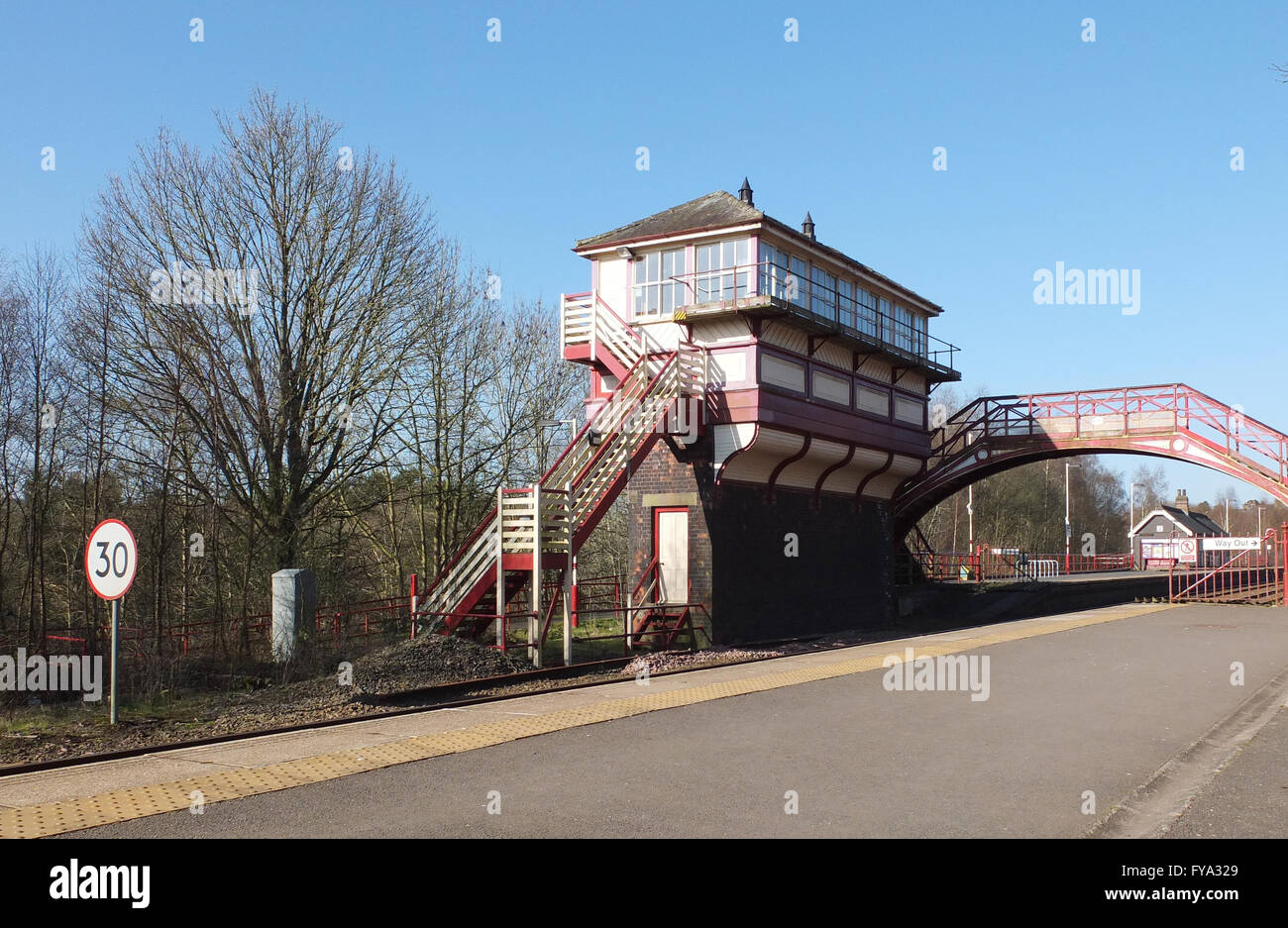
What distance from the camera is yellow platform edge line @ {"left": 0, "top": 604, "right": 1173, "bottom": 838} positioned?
7.23 meters

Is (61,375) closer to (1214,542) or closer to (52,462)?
(52,462)

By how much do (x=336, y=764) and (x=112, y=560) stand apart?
370 centimetres

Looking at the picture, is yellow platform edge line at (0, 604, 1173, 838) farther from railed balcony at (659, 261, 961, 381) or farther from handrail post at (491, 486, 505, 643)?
railed balcony at (659, 261, 961, 381)

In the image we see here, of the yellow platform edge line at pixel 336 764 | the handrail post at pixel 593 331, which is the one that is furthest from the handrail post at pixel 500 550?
the handrail post at pixel 593 331

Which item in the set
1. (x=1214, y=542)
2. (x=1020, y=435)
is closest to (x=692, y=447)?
(x=1020, y=435)

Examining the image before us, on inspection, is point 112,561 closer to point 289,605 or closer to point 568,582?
point 289,605

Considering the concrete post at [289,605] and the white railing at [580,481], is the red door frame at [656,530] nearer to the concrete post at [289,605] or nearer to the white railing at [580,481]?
the white railing at [580,481]

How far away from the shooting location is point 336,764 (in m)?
9.18

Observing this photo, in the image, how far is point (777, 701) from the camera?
13391 mm

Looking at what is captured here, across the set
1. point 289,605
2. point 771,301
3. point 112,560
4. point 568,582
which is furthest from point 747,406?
point 112,560

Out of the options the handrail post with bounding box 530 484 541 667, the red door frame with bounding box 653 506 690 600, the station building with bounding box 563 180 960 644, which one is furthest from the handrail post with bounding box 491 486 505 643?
the red door frame with bounding box 653 506 690 600

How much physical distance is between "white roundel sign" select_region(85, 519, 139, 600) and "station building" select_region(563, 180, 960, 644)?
402 inches

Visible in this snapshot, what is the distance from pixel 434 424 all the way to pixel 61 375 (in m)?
11.9
